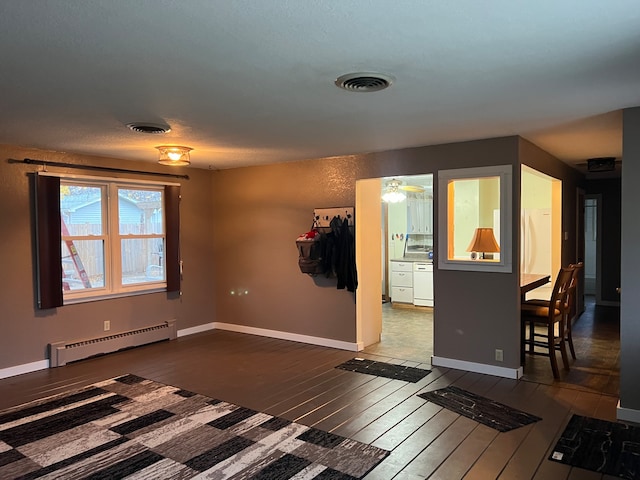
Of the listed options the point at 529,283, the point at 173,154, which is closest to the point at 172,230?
the point at 173,154

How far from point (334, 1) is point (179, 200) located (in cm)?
478

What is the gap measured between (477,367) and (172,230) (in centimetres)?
388

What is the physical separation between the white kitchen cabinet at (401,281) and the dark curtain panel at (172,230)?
12.6 feet

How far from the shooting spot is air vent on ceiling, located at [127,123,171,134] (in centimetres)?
368

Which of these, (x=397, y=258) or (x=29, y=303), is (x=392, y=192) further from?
(x=29, y=303)

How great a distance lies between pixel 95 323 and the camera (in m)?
5.30

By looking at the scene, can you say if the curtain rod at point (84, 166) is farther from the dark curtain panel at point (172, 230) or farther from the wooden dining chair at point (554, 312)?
the wooden dining chair at point (554, 312)

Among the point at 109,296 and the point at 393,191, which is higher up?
the point at 393,191

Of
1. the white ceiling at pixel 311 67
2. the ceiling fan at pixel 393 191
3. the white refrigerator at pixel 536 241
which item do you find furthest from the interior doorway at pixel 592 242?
the white ceiling at pixel 311 67

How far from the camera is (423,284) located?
7.98 metres

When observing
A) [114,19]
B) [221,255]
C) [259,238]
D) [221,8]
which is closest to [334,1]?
[221,8]

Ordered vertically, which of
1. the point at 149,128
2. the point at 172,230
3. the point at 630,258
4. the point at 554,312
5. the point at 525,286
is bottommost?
the point at 554,312

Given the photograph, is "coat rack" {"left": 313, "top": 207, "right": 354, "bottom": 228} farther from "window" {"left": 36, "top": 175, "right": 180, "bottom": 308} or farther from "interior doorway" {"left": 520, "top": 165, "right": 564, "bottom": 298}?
"interior doorway" {"left": 520, "top": 165, "right": 564, "bottom": 298}

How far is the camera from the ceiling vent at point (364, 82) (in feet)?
8.30
